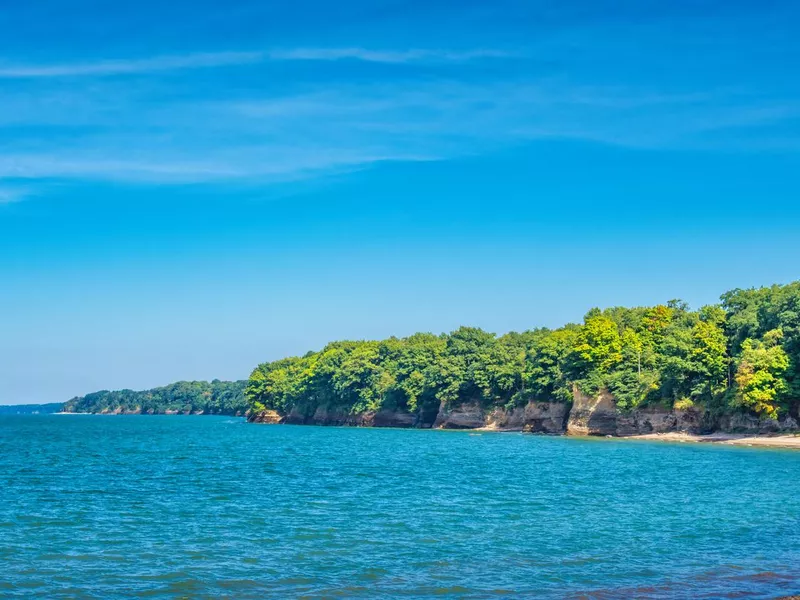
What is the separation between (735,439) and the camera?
82250 mm

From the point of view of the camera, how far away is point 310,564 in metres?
23.7

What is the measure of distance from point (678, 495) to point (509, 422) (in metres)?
90.2

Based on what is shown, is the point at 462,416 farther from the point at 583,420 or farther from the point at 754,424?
the point at 754,424

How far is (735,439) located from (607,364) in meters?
24.4

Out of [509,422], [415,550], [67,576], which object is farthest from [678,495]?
[509,422]

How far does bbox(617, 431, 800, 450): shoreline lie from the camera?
76.1 meters

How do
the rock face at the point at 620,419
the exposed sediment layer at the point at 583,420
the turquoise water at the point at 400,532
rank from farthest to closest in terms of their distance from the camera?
the rock face at the point at 620,419 → the exposed sediment layer at the point at 583,420 → the turquoise water at the point at 400,532

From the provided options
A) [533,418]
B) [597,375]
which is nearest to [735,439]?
[597,375]

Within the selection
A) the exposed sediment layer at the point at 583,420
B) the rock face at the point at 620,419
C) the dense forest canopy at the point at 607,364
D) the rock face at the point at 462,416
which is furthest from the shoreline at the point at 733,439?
the rock face at the point at 462,416

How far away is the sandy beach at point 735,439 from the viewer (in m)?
76.1

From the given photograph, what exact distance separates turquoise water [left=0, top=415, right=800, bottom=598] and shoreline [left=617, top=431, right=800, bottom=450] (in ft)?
76.9

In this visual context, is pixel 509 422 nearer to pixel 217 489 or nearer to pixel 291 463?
pixel 291 463

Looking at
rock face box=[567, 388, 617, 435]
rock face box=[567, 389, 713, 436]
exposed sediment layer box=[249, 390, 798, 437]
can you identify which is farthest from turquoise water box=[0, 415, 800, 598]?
rock face box=[567, 388, 617, 435]

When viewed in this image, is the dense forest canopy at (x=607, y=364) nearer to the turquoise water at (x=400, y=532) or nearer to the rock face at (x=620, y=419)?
the rock face at (x=620, y=419)
